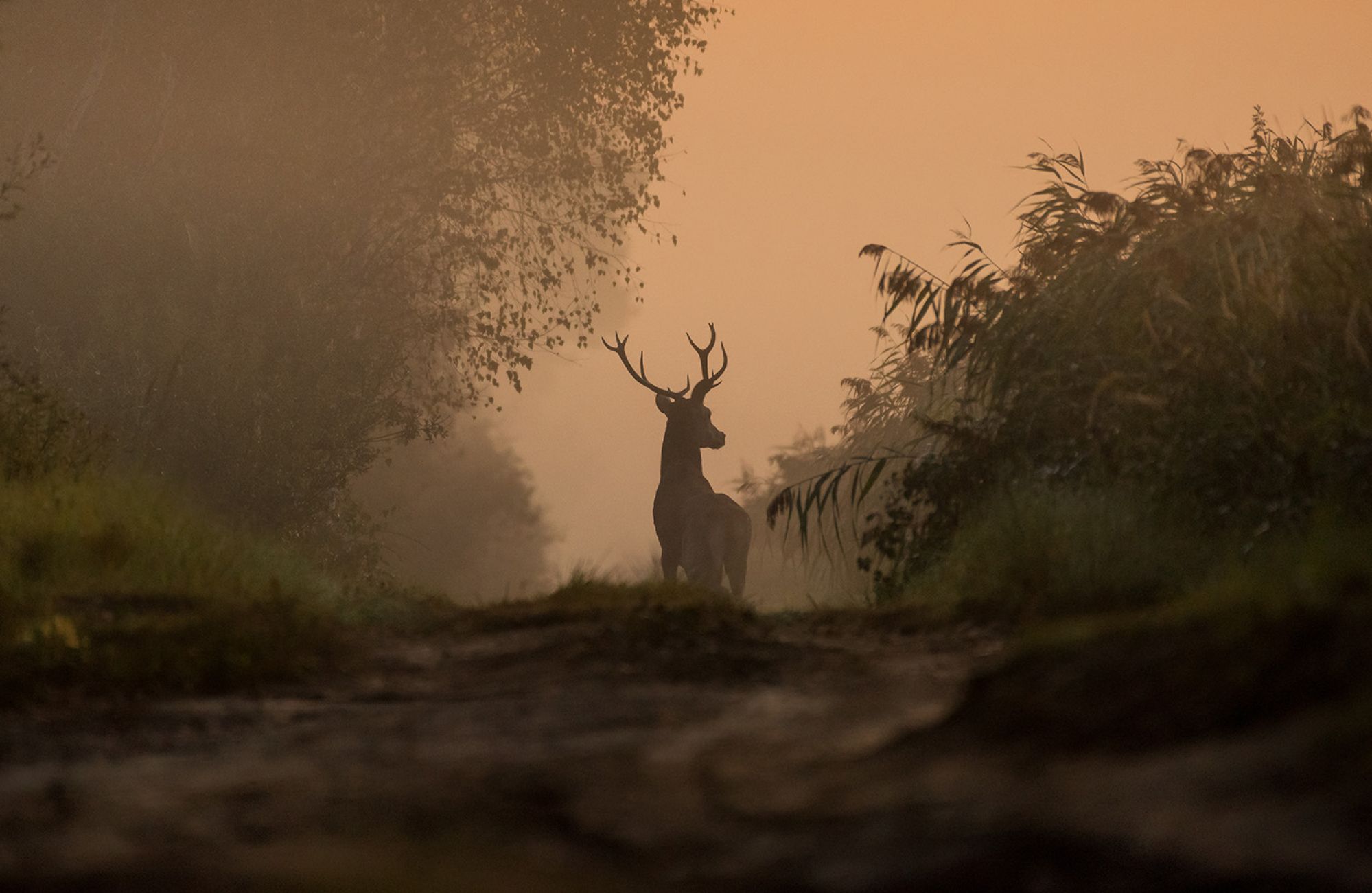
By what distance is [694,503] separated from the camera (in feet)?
46.8

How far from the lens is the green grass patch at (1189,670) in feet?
8.91

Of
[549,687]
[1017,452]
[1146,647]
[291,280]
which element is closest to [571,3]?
[291,280]

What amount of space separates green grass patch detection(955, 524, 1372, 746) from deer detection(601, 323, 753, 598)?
10.6 m

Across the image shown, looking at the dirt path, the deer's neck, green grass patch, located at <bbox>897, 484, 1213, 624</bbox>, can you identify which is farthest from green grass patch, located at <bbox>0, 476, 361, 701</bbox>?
the deer's neck

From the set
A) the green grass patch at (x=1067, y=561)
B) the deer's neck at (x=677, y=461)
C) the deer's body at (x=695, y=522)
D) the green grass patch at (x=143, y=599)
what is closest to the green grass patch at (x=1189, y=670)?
the green grass patch at (x=1067, y=561)

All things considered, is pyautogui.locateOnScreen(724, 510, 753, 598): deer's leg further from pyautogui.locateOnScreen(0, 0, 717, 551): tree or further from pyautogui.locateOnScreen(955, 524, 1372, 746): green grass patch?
pyautogui.locateOnScreen(955, 524, 1372, 746): green grass patch

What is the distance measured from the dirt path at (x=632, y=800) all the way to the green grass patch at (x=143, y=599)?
1.34ft

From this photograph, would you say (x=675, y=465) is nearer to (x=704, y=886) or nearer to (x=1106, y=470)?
(x=1106, y=470)

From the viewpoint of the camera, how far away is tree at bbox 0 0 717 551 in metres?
15.1

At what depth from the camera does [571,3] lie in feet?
58.2

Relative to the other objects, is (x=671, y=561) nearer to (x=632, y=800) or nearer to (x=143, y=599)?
(x=143, y=599)

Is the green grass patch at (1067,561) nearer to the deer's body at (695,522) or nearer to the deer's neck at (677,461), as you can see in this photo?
the deer's body at (695,522)

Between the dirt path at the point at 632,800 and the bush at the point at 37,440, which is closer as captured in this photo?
the dirt path at the point at 632,800

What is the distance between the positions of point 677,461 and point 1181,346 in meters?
8.35
